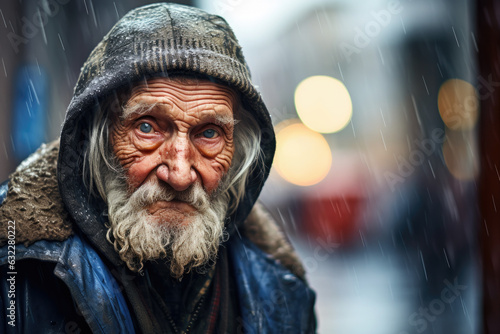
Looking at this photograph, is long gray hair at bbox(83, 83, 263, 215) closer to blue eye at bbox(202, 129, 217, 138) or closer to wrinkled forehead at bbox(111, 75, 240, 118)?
wrinkled forehead at bbox(111, 75, 240, 118)

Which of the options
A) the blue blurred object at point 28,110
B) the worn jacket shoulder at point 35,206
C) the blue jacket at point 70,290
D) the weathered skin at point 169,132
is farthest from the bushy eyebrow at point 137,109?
the blue blurred object at point 28,110

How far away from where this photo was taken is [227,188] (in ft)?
7.06

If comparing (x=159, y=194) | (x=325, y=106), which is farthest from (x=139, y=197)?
(x=325, y=106)

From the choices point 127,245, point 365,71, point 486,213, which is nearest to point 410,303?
point 486,213

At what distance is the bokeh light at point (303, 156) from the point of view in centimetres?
1892

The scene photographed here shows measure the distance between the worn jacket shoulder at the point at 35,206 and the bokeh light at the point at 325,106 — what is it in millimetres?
18029

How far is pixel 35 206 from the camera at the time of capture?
172 centimetres

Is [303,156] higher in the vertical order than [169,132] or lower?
lower

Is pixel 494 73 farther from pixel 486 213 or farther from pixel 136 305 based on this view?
pixel 136 305

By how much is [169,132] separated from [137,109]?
17cm

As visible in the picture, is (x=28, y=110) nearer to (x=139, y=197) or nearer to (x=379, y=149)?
(x=139, y=197)

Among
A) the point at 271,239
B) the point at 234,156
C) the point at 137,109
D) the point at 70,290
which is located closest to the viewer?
the point at 70,290

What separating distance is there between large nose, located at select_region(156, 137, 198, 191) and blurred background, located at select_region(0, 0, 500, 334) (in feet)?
3.58

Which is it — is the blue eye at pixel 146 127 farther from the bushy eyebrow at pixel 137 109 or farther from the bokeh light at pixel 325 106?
the bokeh light at pixel 325 106
